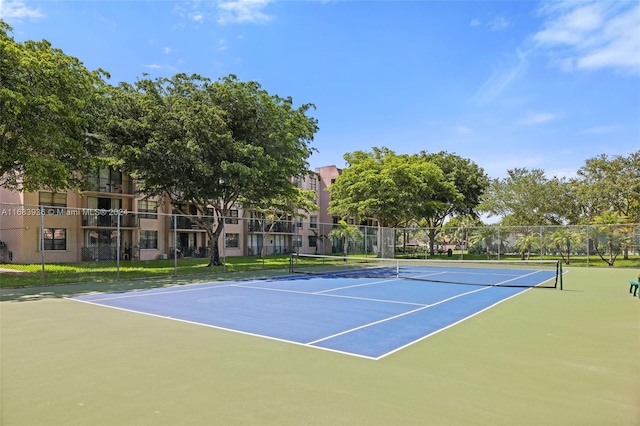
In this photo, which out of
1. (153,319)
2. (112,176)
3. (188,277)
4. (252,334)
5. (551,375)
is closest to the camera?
(551,375)

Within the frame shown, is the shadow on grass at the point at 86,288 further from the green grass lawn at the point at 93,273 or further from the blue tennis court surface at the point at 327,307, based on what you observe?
the blue tennis court surface at the point at 327,307

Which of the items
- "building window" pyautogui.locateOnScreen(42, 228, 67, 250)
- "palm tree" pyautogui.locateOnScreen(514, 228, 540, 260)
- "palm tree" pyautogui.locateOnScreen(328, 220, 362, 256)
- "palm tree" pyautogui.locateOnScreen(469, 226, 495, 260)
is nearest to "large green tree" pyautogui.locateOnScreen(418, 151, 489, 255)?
"palm tree" pyautogui.locateOnScreen(469, 226, 495, 260)

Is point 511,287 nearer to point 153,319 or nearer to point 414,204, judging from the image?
point 153,319

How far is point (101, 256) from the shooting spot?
28.0 m

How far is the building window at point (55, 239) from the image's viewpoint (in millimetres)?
30959

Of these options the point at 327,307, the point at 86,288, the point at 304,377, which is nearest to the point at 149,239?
the point at 86,288

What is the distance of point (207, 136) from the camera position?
70.2 feet

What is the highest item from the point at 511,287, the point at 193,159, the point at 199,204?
the point at 193,159

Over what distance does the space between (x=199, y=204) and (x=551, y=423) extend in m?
25.3

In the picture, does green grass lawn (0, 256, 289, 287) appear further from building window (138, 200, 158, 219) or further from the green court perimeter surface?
building window (138, 200, 158, 219)

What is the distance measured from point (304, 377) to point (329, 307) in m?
5.68

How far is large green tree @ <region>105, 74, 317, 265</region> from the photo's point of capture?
21.5 m

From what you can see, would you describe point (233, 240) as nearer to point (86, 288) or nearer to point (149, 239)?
point (149, 239)

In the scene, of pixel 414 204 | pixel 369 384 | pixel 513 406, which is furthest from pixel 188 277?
pixel 414 204
